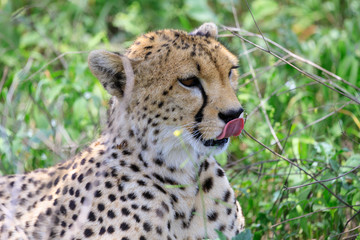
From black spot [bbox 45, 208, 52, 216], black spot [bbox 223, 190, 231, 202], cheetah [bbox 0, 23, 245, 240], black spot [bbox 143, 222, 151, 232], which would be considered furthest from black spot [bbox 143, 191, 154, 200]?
black spot [bbox 45, 208, 52, 216]

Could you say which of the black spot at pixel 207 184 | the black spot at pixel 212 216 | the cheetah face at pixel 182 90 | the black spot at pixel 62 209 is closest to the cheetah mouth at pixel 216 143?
the cheetah face at pixel 182 90

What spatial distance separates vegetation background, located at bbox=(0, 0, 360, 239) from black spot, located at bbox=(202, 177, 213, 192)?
0.28m

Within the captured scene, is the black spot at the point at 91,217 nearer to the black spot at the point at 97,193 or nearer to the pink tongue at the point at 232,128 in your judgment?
the black spot at the point at 97,193

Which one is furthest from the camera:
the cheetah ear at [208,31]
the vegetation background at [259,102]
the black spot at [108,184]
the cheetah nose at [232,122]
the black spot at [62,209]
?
the vegetation background at [259,102]

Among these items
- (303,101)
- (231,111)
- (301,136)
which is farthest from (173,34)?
(303,101)

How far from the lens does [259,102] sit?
3.87 metres

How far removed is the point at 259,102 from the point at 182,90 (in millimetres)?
1402

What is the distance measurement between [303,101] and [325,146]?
2.52 ft

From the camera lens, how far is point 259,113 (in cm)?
393

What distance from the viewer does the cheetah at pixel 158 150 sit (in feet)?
8.20

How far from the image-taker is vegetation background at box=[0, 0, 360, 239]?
10.2 ft

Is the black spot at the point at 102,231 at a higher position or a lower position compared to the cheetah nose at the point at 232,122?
lower

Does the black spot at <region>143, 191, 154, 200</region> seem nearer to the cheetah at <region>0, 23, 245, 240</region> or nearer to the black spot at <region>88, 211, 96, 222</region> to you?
the cheetah at <region>0, 23, 245, 240</region>

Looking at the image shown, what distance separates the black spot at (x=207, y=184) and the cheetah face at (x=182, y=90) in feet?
0.50
